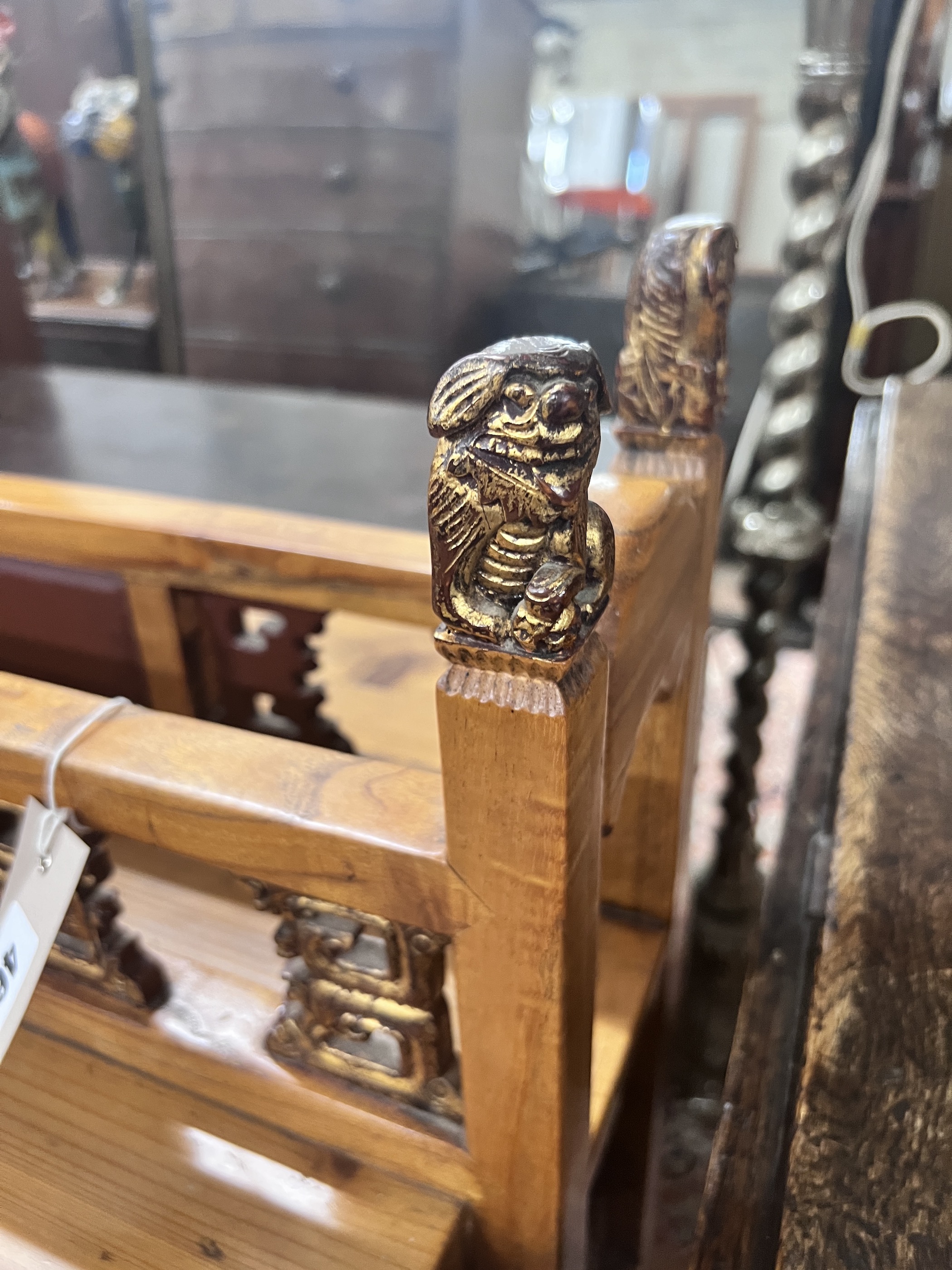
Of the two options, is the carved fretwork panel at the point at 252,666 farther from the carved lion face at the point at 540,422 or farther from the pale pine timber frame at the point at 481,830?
the carved lion face at the point at 540,422

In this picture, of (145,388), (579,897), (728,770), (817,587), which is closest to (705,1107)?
(728,770)

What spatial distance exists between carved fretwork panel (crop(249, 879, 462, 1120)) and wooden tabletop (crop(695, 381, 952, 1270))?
143 mm

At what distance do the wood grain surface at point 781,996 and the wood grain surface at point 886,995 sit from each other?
0.03 meters

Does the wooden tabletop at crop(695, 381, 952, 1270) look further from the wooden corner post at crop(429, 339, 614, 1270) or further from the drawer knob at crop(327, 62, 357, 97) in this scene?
the drawer knob at crop(327, 62, 357, 97)

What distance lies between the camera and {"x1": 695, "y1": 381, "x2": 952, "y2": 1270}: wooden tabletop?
0.34 metres

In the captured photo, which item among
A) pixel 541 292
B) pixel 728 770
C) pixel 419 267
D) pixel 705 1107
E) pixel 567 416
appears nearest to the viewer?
pixel 567 416

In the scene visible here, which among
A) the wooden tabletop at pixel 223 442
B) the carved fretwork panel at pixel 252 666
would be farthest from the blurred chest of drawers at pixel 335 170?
the carved fretwork panel at pixel 252 666

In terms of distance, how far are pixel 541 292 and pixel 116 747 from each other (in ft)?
5.54

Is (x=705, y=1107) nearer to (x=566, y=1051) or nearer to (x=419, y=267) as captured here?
(x=566, y=1051)

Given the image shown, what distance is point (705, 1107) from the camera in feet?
3.21

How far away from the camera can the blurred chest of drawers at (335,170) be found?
1608 mm

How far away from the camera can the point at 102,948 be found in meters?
0.53

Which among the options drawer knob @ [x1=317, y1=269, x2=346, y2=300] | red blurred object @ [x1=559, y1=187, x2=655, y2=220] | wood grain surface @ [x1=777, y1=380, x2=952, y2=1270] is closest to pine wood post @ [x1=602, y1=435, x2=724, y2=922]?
wood grain surface @ [x1=777, y1=380, x2=952, y2=1270]

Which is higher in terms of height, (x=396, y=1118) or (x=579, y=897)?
(x=579, y=897)
